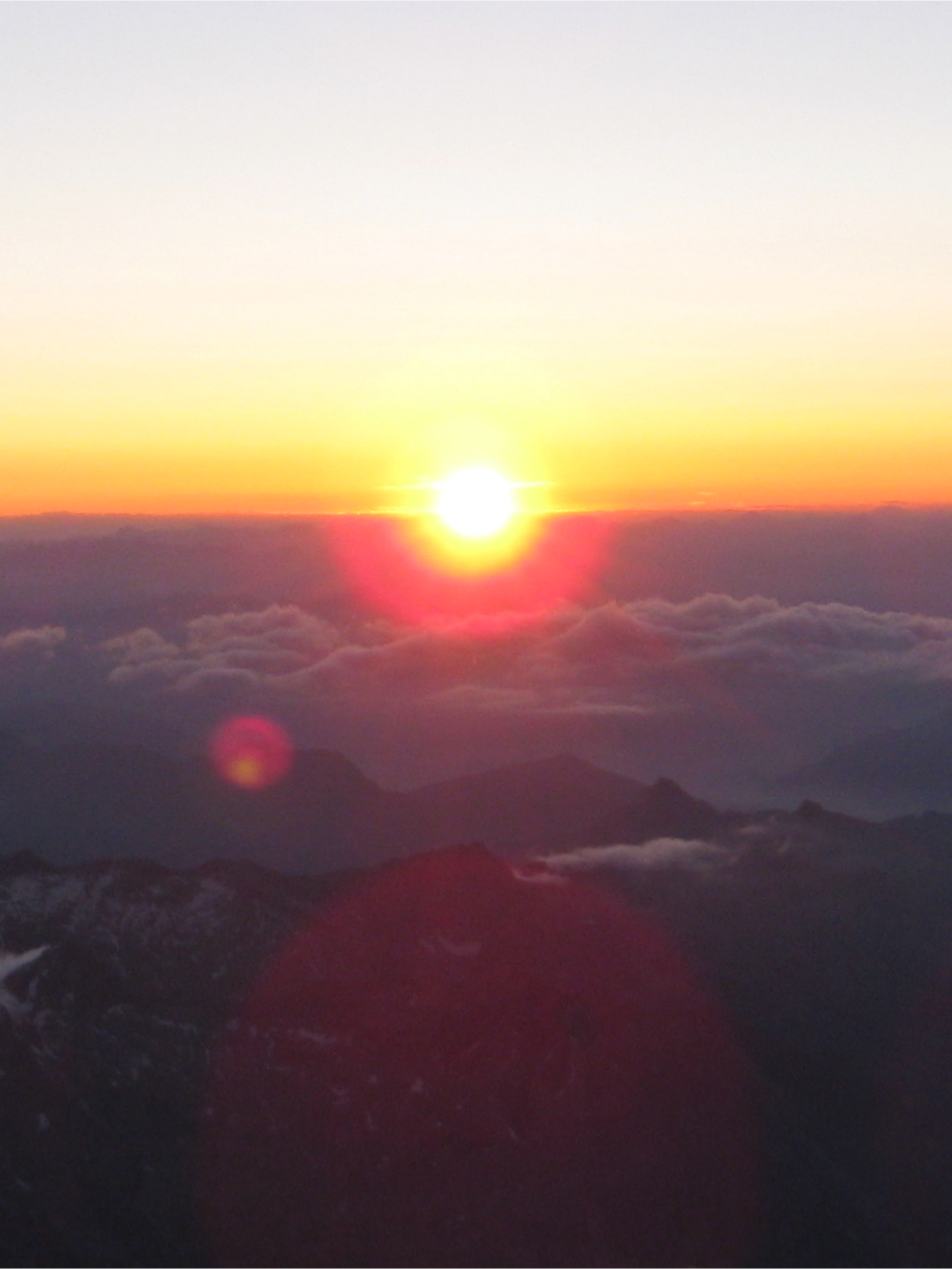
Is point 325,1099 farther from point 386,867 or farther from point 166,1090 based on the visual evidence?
point 386,867

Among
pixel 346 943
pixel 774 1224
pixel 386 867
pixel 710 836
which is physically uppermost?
pixel 710 836

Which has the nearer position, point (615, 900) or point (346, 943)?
point (346, 943)

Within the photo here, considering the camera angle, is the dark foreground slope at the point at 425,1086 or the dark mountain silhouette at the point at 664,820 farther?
the dark mountain silhouette at the point at 664,820

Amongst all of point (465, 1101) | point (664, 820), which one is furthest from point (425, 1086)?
point (664, 820)

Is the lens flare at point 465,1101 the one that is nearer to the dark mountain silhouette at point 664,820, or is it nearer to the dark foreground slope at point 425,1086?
the dark foreground slope at point 425,1086

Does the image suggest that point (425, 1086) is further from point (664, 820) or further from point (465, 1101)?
point (664, 820)

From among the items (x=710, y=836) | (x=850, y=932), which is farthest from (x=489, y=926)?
(x=710, y=836)

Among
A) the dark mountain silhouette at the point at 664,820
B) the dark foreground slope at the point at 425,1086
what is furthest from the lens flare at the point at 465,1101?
the dark mountain silhouette at the point at 664,820

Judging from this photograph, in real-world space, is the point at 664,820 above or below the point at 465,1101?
above
